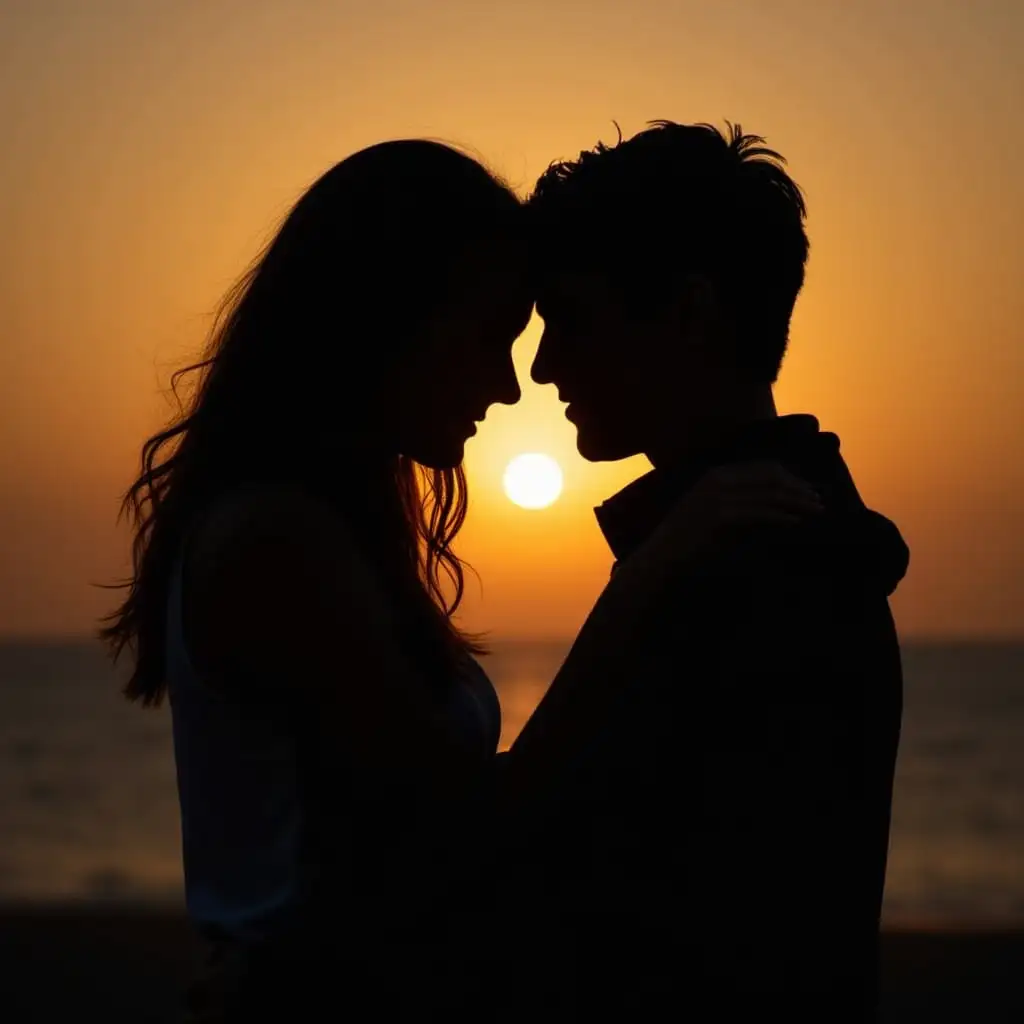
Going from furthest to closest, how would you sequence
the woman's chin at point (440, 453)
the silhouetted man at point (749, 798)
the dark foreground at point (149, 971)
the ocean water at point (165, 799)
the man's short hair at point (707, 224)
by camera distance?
the ocean water at point (165, 799)
the dark foreground at point (149, 971)
the woman's chin at point (440, 453)
the man's short hair at point (707, 224)
the silhouetted man at point (749, 798)

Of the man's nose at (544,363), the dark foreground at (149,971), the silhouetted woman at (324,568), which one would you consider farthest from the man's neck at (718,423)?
the dark foreground at (149,971)

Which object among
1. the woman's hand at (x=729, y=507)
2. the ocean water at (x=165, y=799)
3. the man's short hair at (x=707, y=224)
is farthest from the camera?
the ocean water at (x=165, y=799)

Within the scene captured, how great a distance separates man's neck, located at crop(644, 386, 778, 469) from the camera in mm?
2611

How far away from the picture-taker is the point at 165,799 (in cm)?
3162

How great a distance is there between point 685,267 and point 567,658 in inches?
26.8

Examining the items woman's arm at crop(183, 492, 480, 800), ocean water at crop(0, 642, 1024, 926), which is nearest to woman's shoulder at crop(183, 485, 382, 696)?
woman's arm at crop(183, 492, 480, 800)

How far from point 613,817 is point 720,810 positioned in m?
0.15

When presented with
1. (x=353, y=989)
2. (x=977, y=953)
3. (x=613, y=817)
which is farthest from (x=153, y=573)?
(x=977, y=953)

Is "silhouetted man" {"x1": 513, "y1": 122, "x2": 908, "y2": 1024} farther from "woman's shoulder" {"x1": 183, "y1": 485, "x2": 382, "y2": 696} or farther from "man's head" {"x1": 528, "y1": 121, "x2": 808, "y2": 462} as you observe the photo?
"woman's shoulder" {"x1": 183, "y1": 485, "x2": 382, "y2": 696}

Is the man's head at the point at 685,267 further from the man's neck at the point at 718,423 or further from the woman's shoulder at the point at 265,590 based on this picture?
the woman's shoulder at the point at 265,590

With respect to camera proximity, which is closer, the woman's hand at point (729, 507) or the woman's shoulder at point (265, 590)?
the woman's hand at point (729, 507)

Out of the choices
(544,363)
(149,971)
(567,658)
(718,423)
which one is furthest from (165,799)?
(718,423)

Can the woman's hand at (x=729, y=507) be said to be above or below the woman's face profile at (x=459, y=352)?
below

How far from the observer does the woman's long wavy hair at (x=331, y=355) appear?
8.57 feet
